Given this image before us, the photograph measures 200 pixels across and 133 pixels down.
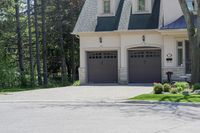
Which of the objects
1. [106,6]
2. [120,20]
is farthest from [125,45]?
[106,6]

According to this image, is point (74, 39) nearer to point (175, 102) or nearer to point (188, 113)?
point (175, 102)

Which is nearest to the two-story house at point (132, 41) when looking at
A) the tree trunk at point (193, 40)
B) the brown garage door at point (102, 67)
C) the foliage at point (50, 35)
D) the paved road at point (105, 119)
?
the brown garage door at point (102, 67)

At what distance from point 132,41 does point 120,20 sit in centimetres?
193

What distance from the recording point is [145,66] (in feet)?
108

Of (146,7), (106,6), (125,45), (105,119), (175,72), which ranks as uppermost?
(106,6)

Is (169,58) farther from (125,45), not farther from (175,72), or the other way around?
(125,45)

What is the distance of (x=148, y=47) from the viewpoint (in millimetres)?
32469

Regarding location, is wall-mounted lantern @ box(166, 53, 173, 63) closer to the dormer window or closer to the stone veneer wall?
the stone veneer wall

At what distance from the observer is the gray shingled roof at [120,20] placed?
107 feet

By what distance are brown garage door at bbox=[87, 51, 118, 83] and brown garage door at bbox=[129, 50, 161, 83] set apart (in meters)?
1.46

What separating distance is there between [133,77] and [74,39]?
625 inches

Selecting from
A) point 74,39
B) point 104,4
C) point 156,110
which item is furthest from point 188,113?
point 74,39

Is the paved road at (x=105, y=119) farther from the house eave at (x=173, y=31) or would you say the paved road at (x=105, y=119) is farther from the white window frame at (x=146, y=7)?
the white window frame at (x=146, y=7)

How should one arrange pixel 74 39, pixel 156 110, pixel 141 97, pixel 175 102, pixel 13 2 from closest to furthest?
1. pixel 156 110
2. pixel 175 102
3. pixel 141 97
4. pixel 13 2
5. pixel 74 39
